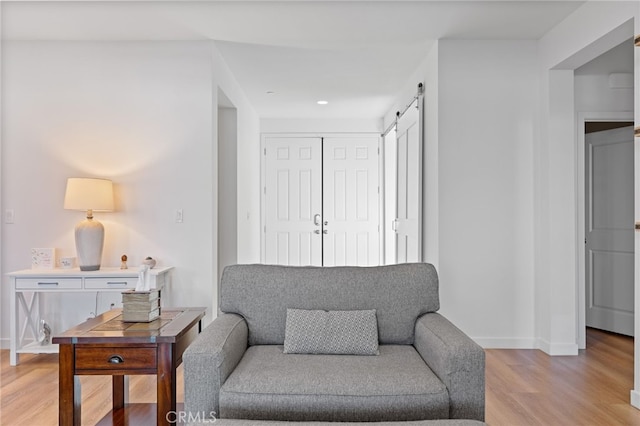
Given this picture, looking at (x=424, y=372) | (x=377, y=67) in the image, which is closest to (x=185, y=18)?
(x=377, y=67)

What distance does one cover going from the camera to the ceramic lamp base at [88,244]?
12.3 feet

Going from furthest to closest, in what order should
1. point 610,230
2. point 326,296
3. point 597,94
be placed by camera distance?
1. point 610,230
2. point 597,94
3. point 326,296

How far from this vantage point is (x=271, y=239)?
24.8ft

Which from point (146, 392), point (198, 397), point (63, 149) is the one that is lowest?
point (146, 392)

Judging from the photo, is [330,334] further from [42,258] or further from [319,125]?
[319,125]

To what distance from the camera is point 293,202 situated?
758cm

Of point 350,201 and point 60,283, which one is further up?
point 350,201

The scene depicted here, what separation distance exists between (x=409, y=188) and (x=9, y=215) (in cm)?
381

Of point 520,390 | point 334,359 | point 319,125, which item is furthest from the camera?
point 319,125

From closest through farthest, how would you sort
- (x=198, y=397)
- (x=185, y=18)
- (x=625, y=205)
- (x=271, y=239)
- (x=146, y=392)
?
(x=198, y=397)
(x=146, y=392)
(x=185, y=18)
(x=625, y=205)
(x=271, y=239)

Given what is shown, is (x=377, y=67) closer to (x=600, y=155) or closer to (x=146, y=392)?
(x=600, y=155)

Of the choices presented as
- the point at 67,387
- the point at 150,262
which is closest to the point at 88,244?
the point at 150,262

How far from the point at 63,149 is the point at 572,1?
4.08 meters

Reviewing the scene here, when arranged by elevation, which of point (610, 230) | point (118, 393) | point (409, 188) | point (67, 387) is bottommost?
point (118, 393)
